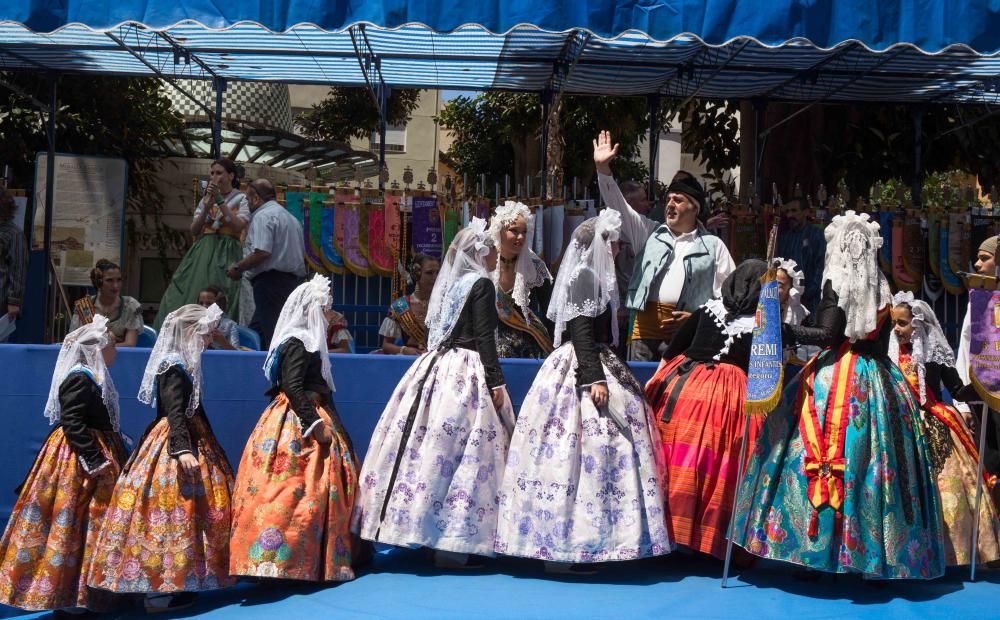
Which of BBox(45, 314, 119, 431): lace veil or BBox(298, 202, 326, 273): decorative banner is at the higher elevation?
BBox(298, 202, 326, 273): decorative banner

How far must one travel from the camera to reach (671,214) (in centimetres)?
650

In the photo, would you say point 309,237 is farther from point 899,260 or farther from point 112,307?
point 899,260

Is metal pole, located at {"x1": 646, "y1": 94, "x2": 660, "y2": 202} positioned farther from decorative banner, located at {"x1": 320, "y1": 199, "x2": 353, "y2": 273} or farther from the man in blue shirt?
decorative banner, located at {"x1": 320, "y1": 199, "x2": 353, "y2": 273}

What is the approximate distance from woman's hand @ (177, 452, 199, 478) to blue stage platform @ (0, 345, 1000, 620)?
67 centimetres

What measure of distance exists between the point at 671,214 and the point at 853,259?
135 cm

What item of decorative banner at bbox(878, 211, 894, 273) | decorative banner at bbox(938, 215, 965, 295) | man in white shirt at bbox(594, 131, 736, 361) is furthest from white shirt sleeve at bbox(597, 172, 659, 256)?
decorative banner at bbox(938, 215, 965, 295)

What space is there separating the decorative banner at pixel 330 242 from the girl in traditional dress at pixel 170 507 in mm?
2969

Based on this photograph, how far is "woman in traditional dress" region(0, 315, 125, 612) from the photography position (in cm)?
591

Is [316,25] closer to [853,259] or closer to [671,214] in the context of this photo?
[671,214]

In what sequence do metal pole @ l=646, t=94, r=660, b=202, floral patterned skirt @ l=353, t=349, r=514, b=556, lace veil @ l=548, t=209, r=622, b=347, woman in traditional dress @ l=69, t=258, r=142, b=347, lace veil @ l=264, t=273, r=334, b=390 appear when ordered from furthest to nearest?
metal pole @ l=646, t=94, r=660, b=202 < woman in traditional dress @ l=69, t=258, r=142, b=347 < lace veil @ l=264, t=273, r=334, b=390 < lace veil @ l=548, t=209, r=622, b=347 < floral patterned skirt @ l=353, t=349, r=514, b=556

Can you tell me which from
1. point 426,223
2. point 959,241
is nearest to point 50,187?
point 426,223

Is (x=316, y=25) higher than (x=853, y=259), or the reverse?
(x=316, y=25)

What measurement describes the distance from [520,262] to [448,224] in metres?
2.53

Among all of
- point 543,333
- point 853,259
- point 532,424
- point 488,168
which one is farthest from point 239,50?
point 488,168
